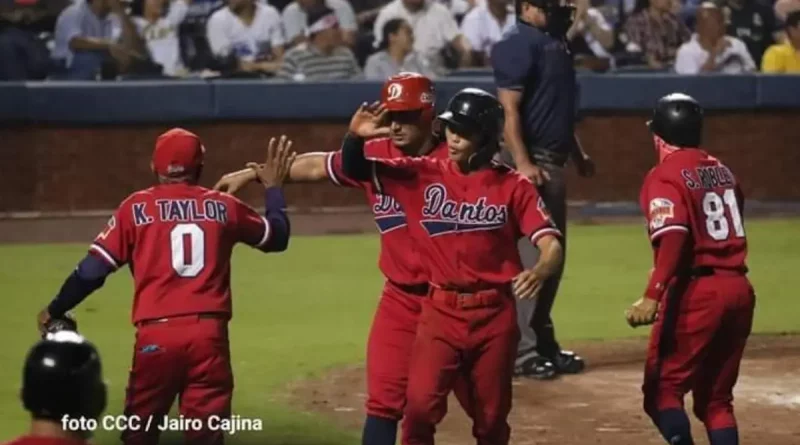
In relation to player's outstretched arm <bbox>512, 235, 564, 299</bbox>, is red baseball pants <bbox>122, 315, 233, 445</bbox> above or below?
below

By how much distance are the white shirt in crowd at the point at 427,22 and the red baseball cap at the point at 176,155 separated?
9619mm

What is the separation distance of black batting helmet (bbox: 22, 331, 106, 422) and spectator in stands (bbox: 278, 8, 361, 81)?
11.8 metres

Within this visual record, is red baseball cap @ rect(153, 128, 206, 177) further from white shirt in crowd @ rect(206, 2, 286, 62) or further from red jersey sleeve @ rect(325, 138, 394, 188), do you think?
white shirt in crowd @ rect(206, 2, 286, 62)

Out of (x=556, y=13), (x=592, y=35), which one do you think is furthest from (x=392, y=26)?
(x=556, y=13)

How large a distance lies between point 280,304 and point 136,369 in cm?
500

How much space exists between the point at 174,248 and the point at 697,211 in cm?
196

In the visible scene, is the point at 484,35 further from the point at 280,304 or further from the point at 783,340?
the point at 783,340

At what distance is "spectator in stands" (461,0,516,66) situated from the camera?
16.0 metres

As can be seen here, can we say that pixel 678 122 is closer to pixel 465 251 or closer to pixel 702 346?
pixel 702 346

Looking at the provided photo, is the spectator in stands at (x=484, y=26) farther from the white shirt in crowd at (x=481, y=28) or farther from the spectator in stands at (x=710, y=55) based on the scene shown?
the spectator in stands at (x=710, y=55)

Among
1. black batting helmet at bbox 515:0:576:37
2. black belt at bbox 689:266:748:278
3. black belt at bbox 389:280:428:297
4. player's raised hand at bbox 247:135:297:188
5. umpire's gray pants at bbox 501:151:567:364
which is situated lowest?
umpire's gray pants at bbox 501:151:567:364

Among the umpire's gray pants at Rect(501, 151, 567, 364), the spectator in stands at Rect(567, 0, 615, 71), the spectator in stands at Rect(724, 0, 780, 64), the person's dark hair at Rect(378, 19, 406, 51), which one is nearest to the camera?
the umpire's gray pants at Rect(501, 151, 567, 364)

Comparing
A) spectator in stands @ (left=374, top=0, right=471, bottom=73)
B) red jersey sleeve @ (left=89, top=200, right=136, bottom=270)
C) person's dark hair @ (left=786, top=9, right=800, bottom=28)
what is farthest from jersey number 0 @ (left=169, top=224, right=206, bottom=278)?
person's dark hair @ (left=786, top=9, right=800, bottom=28)

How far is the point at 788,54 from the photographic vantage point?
16.0 metres
